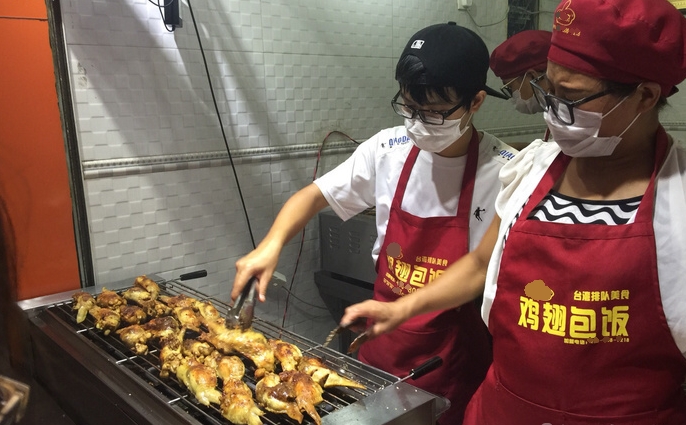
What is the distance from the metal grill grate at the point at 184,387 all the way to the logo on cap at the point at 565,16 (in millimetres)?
944

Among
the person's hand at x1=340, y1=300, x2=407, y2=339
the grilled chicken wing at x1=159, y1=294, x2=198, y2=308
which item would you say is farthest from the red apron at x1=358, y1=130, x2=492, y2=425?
the grilled chicken wing at x1=159, y1=294, x2=198, y2=308

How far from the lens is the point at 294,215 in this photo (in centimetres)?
193

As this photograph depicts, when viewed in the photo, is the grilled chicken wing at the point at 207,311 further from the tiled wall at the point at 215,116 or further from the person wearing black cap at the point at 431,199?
the tiled wall at the point at 215,116

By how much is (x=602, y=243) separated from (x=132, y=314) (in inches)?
57.7

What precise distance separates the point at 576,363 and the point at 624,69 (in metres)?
0.63

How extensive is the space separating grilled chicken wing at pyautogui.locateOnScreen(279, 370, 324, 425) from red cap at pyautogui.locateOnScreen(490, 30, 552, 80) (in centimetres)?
175

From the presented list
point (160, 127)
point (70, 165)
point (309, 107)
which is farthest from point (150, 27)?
point (309, 107)

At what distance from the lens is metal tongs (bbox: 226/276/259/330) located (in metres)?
1.65

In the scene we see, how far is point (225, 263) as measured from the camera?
2.71 metres

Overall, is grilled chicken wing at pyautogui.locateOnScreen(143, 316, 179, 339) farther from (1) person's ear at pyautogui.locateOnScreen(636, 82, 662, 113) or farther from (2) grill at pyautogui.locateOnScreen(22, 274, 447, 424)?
(1) person's ear at pyautogui.locateOnScreen(636, 82, 662, 113)

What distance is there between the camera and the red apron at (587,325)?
1.17 metres

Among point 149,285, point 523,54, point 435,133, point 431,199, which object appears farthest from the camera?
point 523,54

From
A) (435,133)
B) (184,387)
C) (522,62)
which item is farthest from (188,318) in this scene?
(522,62)

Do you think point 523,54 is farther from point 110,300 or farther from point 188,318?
point 110,300
